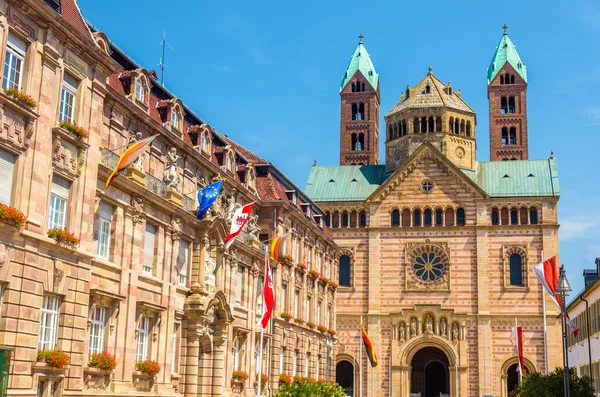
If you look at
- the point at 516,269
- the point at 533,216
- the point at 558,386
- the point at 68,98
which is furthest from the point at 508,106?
the point at 68,98

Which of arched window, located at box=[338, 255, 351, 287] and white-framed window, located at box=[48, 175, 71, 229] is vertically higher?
arched window, located at box=[338, 255, 351, 287]

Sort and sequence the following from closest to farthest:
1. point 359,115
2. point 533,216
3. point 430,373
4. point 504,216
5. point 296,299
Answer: point 296,299 < point 533,216 < point 504,216 < point 430,373 < point 359,115

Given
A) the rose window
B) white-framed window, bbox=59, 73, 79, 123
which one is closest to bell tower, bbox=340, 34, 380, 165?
the rose window

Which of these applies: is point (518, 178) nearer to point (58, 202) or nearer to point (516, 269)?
point (516, 269)

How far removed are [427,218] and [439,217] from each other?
1.21 m

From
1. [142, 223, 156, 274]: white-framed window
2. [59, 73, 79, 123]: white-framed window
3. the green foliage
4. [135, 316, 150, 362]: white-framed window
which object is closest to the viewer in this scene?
[59, 73, 79, 123]: white-framed window

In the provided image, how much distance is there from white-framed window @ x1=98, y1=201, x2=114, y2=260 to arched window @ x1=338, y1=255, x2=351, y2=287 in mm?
54828

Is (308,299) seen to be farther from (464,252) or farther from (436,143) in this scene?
(436,143)

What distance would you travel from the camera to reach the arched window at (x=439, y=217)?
82931 mm

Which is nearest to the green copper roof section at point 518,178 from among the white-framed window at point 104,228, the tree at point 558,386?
the tree at point 558,386

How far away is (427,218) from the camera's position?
274ft

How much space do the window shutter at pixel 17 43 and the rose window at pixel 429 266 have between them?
6311cm

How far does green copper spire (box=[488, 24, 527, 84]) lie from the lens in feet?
329

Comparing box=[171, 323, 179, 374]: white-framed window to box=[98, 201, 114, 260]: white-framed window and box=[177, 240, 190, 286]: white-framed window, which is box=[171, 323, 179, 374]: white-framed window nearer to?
box=[177, 240, 190, 286]: white-framed window
